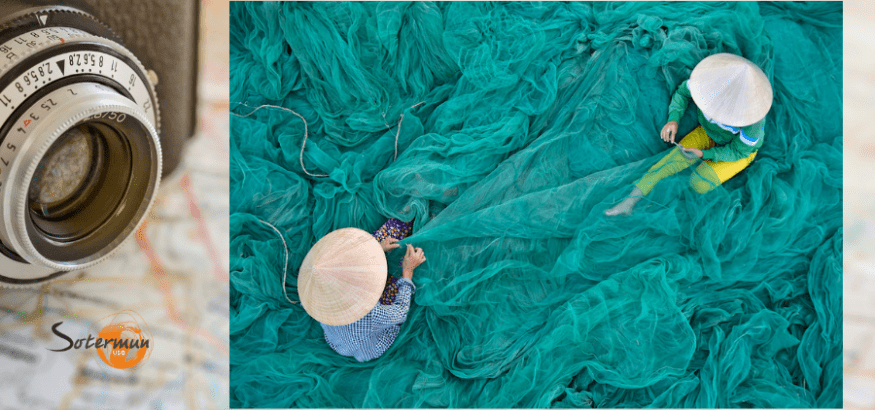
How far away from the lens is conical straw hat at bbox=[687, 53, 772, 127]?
105 cm

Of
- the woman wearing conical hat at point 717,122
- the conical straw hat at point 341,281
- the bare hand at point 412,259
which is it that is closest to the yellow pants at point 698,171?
the woman wearing conical hat at point 717,122

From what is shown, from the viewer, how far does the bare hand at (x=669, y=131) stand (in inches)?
44.0

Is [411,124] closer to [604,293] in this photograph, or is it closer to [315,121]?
[315,121]

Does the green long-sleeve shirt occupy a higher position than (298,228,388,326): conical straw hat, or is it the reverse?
the green long-sleeve shirt

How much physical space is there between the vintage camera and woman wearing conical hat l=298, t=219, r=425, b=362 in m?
0.39

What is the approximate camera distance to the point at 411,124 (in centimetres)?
116

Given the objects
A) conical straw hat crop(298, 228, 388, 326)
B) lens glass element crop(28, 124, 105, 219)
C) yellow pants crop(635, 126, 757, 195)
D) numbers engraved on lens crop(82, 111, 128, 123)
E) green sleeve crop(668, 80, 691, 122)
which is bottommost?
conical straw hat crop(298, 228, 388, 326)

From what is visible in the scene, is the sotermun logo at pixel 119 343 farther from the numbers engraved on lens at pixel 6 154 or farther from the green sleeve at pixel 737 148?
the green sleeve at pixel 737 148

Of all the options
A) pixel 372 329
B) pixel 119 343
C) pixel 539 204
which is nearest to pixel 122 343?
pixel 119 343

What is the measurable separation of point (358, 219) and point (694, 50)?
85 centimetres

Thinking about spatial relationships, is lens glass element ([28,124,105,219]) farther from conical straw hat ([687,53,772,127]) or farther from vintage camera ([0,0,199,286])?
conical straw hat ([687,53,772,127])

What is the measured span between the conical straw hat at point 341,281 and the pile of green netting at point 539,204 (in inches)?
5.0

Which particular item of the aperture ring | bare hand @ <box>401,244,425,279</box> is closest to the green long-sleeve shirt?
bare hand @ <box>401,244,425,279</box>

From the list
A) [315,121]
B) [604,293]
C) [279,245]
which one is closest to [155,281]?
[279,245]
